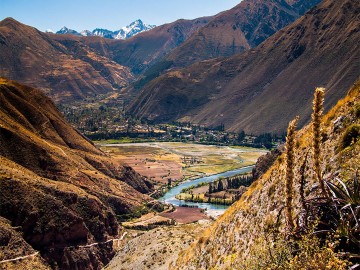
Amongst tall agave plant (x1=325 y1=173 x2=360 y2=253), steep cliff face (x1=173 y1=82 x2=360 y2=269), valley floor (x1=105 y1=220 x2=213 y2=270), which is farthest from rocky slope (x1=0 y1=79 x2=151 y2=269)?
tall agave plant (x1=325 y1=173 x2=360 y2=253)

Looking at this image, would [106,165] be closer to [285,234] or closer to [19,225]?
[19,225]

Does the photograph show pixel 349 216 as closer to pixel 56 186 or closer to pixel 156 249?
pixel 156 249

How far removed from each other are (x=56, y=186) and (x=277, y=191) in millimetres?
84353

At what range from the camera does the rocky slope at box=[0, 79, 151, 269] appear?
95188mm

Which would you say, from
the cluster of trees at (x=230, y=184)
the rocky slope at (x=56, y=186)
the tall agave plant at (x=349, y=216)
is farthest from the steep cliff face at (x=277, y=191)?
the cluster of trees at (x=230, y=184)

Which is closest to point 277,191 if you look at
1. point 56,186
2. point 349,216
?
point 349,216

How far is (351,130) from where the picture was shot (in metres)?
30.6

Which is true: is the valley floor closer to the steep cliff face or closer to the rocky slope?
the rocky slope

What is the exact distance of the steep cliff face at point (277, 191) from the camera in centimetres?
2914

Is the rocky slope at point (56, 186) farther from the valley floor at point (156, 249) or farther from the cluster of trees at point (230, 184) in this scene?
the cluster of trees at point (230, 184)

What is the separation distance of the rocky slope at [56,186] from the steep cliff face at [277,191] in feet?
176

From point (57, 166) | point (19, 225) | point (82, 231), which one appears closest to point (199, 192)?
point (57, 166)

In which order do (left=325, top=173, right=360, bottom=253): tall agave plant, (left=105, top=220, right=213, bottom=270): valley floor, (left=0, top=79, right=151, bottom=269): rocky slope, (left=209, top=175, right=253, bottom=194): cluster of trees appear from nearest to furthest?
(left=325, top=173, right=360, bottom=253): tall agave plant
(left=105, top=220, right=213, bottom=270): valley floor
(left=0, top=79, right=151, bottom=269): rocky slope
(left=209, top=175, right=253, bottom=194): cluster of trees

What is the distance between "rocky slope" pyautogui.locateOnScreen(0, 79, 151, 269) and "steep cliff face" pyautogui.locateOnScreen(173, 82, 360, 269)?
176 ft
